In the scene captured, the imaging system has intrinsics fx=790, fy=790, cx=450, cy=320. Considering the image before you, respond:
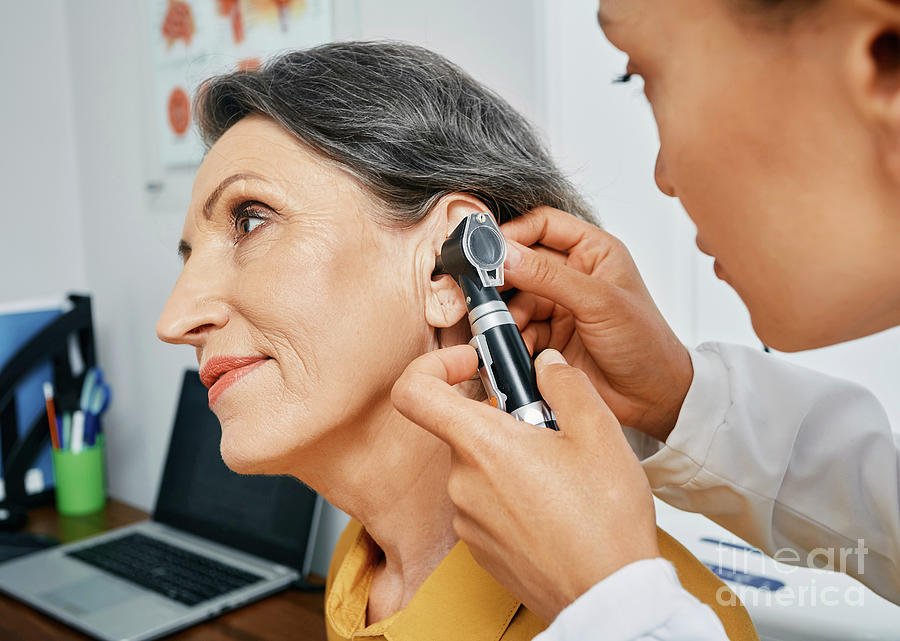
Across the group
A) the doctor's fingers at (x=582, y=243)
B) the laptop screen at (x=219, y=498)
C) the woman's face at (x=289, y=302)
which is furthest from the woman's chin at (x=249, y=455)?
the laptop screen at (x=219, y=498)

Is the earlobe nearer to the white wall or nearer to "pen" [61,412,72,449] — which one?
"pen" [61,412,72,449]

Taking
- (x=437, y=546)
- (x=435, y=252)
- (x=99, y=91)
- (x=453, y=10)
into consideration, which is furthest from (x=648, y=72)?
(x=99, y=91)

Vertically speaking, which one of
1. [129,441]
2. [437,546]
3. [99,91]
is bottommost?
[129,441]

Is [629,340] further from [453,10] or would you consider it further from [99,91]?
[99,91]

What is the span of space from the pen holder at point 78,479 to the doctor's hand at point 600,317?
145 centimetres

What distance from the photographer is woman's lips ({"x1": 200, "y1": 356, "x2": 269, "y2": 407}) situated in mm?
821

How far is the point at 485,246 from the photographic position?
2.46 ft

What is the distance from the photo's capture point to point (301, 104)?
0.85 metres

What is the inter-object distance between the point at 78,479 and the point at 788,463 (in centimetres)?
168

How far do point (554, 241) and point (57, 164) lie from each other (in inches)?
68.2

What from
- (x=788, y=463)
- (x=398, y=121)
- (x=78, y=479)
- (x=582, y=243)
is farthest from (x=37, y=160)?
(x=788, y=463)

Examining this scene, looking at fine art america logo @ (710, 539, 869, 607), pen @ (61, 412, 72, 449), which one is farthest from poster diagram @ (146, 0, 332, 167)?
fine art america logo @ (710, 539, 869, 607)

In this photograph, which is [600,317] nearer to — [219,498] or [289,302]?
[289,302]

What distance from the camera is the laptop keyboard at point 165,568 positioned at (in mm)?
1435
